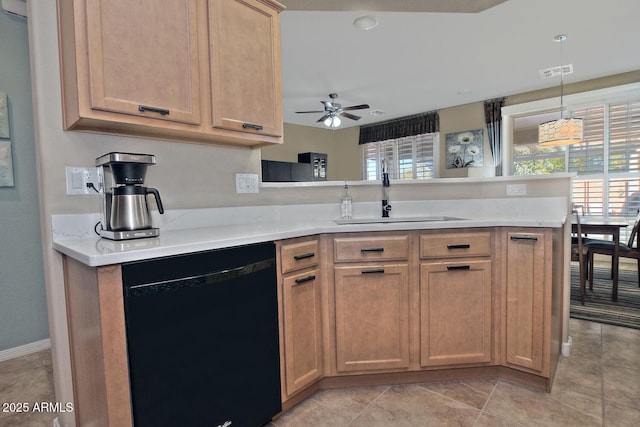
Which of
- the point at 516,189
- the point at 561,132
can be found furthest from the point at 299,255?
the point at 561,132

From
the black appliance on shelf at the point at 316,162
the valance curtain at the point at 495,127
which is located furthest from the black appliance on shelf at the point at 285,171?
the valance curtain at the point at 495,127

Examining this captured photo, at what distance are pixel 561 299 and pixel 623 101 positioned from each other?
4.32m

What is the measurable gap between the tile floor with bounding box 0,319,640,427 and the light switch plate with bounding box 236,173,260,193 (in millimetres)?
1239

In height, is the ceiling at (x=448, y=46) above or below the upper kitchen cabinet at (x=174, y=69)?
above

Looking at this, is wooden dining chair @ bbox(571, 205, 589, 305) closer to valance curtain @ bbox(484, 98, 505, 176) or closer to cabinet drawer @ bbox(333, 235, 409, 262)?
cabinet drawer @ bbox(333, 235, 409, 262)

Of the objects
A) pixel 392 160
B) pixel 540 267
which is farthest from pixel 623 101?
pixel 540 267

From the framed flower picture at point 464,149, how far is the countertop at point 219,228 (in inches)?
174

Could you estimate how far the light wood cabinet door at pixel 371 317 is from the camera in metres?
1.84

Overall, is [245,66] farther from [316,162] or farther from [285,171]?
[316,162]

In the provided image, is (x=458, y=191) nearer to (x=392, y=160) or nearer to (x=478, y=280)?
(x=478, y=280)

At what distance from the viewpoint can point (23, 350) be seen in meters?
2.49

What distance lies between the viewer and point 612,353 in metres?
2.27

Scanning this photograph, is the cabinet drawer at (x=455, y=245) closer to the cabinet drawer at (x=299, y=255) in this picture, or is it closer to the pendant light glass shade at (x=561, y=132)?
the cabinet drawer at (x=299, y=255)

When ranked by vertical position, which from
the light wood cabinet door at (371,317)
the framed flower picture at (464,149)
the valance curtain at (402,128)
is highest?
the valance curtain at (402,128)
